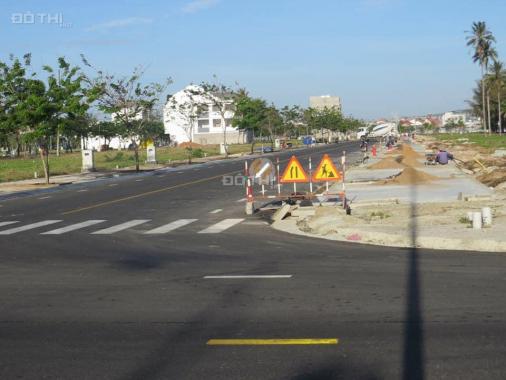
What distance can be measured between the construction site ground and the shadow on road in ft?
6.78

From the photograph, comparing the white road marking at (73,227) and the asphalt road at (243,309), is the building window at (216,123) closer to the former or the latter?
the white road marking at (73,227)

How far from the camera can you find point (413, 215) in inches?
695

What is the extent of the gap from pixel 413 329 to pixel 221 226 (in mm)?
11239

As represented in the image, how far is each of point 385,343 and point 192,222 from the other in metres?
13.0

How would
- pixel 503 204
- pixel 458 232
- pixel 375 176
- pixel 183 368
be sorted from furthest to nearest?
pixel 375 176, pixel 503 204, pixel 458 232, pixel 183 368

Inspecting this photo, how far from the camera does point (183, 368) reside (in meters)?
6.22


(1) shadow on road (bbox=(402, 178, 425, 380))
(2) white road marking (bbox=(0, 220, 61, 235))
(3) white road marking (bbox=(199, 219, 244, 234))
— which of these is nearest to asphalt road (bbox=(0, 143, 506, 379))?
(1) shadow on road (bbox=(402, 178, 425, 380))

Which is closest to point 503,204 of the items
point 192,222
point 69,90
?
point 192,222

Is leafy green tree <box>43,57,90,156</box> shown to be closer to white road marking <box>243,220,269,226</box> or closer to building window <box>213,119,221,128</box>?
white road marking <box>243,220,269,226</box>

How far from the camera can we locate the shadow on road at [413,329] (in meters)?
5.98

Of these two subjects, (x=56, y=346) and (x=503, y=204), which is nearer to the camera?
(x=56, y=346)

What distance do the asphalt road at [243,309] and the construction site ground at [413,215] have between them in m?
0.85

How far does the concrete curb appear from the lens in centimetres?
1290

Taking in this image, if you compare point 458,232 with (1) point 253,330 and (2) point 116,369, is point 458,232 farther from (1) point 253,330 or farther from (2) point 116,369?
(2) point 116,369
